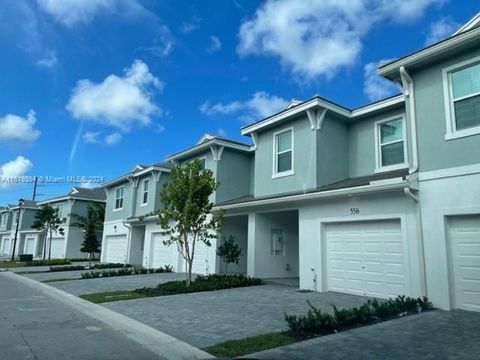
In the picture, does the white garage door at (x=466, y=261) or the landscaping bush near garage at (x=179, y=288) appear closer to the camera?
the white garage door at (x=466, y=261)

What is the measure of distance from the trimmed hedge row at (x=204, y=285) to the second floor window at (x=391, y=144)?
21.9ft

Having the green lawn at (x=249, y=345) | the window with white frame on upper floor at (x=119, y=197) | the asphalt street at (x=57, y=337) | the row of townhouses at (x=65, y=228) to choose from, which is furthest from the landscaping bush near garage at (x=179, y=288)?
the row of townhouses at (x=65, y=228)

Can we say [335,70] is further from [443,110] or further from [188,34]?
[443,110]

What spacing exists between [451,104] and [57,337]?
10451 millimetres

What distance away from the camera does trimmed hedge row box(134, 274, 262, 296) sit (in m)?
12.8

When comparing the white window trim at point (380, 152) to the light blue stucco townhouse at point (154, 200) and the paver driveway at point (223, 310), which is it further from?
the light blue stucco townhouse at point (154, 200)

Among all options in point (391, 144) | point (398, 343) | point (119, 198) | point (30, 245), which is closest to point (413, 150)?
point (391, 144)

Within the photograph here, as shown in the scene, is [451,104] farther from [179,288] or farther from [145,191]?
[145,191]

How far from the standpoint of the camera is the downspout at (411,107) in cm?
995

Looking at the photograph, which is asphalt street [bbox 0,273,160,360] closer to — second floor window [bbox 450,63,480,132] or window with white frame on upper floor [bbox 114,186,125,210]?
second floor window [bbox 450,63,480,132]

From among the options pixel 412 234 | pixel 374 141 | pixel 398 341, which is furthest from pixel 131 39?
pixel 398 341

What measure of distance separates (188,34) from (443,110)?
11865 mm

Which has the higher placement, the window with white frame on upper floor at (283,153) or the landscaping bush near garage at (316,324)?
the window with white frame on upper floor at (283,153)

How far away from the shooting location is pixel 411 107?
33.8 ft
